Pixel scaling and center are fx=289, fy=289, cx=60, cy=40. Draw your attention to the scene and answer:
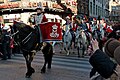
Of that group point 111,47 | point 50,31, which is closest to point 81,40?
point 50,31

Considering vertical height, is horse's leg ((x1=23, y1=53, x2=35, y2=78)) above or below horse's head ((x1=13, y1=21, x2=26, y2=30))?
below

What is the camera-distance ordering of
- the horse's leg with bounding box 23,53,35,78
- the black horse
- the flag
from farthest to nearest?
the flag
the horse's leg with bounding box 23,53,35,78
the black horse

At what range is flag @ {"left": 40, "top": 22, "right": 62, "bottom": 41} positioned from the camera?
864 cm

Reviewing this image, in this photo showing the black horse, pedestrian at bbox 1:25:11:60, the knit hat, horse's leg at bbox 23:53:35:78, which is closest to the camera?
the knit hat

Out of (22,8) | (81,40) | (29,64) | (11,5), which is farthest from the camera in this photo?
(11,5)

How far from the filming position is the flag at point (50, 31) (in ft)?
28.4

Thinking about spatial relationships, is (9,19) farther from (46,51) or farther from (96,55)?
(96,55)

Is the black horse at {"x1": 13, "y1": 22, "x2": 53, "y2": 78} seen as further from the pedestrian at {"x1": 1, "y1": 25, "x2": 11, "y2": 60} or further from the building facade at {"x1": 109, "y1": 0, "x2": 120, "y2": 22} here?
the building facade at {"x1": 109, "y1": 0, "x2": 120, "y2": 22}

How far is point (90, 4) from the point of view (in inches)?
2002

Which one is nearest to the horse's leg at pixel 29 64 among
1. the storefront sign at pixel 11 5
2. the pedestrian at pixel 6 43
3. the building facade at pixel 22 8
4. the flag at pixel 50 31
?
the flag at pixel 50 31

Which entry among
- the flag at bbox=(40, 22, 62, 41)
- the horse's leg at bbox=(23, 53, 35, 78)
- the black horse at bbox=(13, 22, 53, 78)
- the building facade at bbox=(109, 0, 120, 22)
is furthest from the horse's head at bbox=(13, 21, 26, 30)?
the building facade at bbox=(109, 0, 120, 22)

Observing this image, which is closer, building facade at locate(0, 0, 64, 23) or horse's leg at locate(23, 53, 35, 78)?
horse's leg at locate(23, 53, 35, 78)

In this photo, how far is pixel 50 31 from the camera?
29.0 ft

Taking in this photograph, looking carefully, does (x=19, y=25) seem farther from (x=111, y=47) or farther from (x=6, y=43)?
(x=6, y=43)
